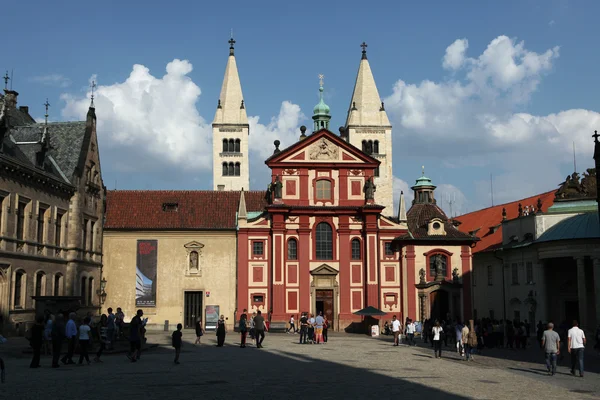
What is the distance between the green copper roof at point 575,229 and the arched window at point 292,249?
57.4 feet

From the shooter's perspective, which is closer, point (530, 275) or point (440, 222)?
point (530, 275)

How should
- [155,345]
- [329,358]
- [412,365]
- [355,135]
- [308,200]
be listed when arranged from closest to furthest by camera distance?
[412,365]
[329,358]
[155,345]
[308,200]
[355,135]

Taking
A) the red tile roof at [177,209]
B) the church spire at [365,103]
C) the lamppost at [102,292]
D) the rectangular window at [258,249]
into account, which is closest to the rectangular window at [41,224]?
the lamppost at [102,292]

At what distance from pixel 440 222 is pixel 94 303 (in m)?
26.6

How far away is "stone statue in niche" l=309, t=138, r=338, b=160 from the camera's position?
170 ft

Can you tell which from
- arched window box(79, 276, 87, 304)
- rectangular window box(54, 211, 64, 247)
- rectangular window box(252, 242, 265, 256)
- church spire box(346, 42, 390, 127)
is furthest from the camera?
church spire box(346, 42, 390, 127)

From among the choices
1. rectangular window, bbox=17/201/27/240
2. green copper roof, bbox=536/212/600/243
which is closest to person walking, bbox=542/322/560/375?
green copper roof, bbox=536/212/600/243

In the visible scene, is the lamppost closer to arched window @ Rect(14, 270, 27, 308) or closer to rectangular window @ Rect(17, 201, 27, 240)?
arched window @ Rect(14, 270, 27, 308)

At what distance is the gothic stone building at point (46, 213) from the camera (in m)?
35.0

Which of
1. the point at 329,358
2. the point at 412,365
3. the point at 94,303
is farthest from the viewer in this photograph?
the point at 94,303

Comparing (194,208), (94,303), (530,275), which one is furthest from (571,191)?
(94,303)

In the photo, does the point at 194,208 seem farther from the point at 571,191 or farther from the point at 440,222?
the point at 571,191

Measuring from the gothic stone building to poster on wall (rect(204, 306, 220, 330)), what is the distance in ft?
26.8

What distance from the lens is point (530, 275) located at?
48.4m
